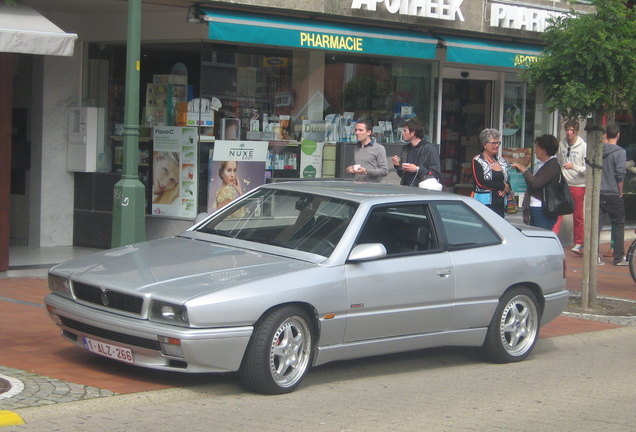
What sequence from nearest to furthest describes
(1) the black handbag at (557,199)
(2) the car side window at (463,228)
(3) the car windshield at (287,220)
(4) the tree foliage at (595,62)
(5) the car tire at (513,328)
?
(3) the car windshield at (287,220)
(2) the car side window at (463,228)
(5) the car tire at (513,328)
(4) the tree foliage at (595,62)
(1) the black handbag at (557,199)

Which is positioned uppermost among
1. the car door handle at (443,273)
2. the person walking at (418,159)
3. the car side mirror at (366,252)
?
the person walking at (418,159)

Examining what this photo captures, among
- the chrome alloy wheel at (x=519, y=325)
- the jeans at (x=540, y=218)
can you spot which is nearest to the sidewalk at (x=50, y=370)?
the chrome alloy wheel at (x=519, y=325)

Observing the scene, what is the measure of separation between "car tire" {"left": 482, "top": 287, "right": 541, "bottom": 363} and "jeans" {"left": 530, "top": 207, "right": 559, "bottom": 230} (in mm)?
3138

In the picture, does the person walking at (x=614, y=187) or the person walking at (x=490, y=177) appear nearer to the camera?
the person walking at (x=490, y=177)

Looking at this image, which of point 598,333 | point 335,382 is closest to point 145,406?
Result: point 335,382

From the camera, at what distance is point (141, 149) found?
44.0 ft

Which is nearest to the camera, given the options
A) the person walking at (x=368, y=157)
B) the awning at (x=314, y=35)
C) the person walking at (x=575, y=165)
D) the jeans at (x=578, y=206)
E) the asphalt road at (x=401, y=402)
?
the asphalt road at (x=401, y=402)

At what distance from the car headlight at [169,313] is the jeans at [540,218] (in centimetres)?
636

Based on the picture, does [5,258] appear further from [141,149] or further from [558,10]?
[558,10]

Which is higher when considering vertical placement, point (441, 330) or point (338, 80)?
point (338, 80)

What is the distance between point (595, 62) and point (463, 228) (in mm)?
3351

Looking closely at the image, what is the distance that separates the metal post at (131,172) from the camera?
9219 mm

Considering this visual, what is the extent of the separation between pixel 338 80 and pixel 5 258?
5.88m

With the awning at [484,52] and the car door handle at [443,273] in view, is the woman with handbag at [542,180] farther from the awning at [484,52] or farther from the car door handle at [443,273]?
the car door handle at [443,273]
